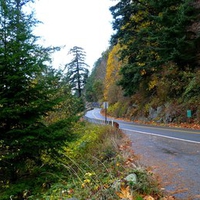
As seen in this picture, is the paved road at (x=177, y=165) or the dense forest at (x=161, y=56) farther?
the dense forest at (x=161, y=56)

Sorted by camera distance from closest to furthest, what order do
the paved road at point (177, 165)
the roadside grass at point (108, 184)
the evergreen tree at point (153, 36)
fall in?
the roadside grass at point (108, 184) < the paved road at point (177, 165) < the evergreen tree at point (153, 36)

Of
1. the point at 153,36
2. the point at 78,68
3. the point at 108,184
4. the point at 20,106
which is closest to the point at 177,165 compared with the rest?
the point at 108,184

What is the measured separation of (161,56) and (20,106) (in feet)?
55.7

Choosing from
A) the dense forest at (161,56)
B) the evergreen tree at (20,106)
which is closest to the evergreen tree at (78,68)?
the dense forest at (161,56)

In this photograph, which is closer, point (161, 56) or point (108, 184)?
point (108, 184)

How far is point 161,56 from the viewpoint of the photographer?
20125mm

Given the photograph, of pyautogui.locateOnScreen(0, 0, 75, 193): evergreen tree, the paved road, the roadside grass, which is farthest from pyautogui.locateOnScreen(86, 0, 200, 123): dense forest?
pyautogui.locateOnScreen(0, 0, 75, 193): evergreen tree

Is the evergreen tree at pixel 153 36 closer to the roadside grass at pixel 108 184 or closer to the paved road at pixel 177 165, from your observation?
the paved road at pixel 177 165

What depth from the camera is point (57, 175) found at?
18.9ft

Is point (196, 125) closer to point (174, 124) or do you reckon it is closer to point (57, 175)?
point (174, 124)

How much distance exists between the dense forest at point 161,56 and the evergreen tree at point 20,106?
13.3m

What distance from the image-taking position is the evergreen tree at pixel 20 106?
5.44 meters

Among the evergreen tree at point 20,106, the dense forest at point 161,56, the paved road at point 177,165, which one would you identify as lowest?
the paved road at point 177,165

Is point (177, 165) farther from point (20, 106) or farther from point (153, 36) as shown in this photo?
point (153, 36)
